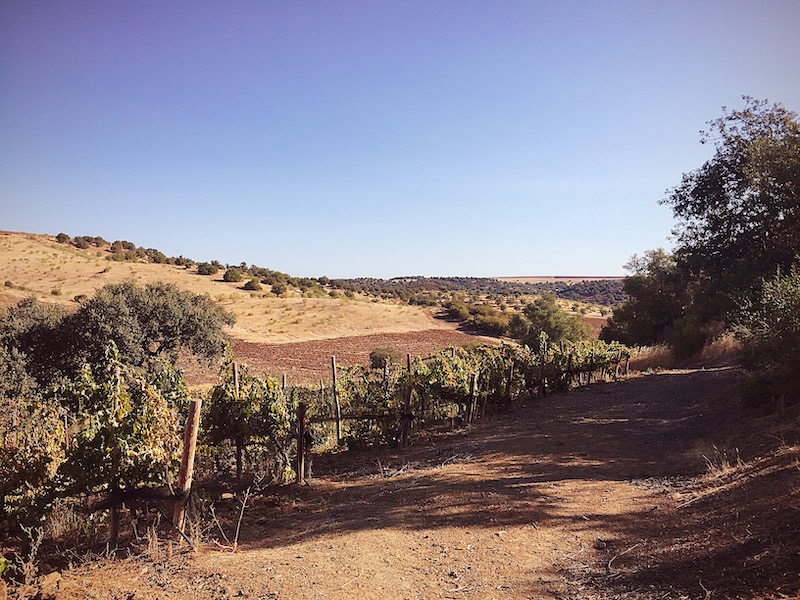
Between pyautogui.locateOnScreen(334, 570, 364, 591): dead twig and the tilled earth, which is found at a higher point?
pyautogui.locateOnScreen(334, 570, 364, 591): dead twig

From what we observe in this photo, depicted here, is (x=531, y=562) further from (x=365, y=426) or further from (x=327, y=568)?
(x=365, y=426)

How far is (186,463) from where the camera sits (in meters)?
5.82

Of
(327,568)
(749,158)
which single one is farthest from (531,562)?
(749,158)

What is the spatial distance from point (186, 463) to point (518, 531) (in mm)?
4122

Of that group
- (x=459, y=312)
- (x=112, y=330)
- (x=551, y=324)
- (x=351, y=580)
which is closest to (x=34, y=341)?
(x=112, y=330)

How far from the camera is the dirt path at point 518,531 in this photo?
4.57 meters

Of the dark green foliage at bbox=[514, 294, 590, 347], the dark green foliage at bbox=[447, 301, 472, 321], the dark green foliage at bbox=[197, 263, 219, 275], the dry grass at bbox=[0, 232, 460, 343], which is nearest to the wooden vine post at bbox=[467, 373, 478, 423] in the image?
the dark green foliage at bbox=[514, 294, 590, 347]

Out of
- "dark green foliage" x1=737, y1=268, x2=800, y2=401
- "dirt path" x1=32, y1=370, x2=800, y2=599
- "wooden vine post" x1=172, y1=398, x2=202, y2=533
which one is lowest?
"dirt path" x1=32, y1=370, x2=800, y2=599

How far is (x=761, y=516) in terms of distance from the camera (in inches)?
200

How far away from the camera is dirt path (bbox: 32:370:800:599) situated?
4574 mm

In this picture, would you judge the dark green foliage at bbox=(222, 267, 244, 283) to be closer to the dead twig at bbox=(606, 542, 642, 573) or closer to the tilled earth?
the tilled earth

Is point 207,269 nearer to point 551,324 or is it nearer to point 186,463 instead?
point 551,324

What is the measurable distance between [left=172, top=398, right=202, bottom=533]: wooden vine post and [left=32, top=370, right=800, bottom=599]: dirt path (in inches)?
20.5

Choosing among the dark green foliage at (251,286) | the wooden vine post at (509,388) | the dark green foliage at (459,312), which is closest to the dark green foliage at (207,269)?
the dark green foliage at (251,286)
